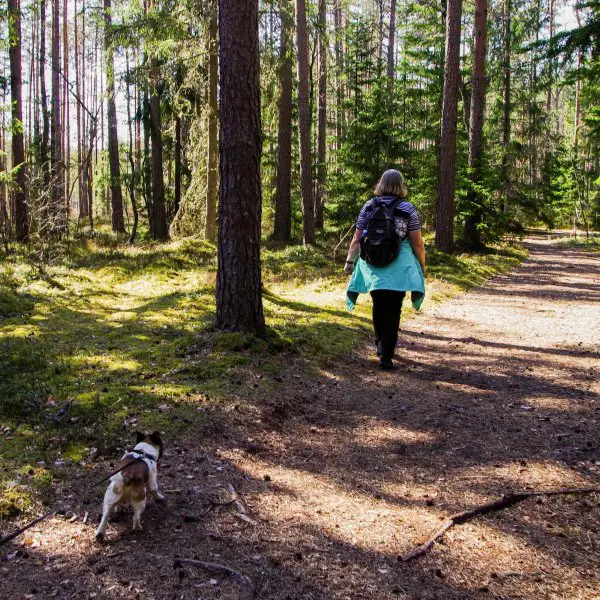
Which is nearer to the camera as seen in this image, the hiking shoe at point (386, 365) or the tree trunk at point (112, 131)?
the hiking shoe at point (386, 365)

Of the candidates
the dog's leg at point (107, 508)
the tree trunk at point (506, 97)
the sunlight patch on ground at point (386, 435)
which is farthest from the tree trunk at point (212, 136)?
the dog's leg at point (107, 508)

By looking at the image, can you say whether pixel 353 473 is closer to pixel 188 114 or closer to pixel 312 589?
pixel 312 589

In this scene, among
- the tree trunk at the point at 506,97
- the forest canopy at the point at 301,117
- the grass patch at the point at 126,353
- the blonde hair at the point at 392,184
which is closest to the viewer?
the grass patch at the point at 126,353

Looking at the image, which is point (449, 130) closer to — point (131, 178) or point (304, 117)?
point (304, 117)

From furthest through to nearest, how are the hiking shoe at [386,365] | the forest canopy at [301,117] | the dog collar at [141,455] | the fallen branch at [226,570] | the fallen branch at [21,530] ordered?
the forest canopy at [301,117] → the hiking shoe at [386,365] → the dog collar at [141,455] → the fallen branch at [21,530] → the fallen branch at [226,570]

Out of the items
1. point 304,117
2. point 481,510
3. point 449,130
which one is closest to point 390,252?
point 481,510

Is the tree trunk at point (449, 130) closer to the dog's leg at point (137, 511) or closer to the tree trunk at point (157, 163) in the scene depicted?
the tree trunk at point (157, 163)

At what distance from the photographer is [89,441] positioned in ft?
14.0

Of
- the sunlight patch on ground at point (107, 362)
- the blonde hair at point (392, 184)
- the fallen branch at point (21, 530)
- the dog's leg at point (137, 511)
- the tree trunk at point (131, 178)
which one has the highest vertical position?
the tree trunk at point (131, 178)

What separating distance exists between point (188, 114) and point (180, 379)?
544 inches

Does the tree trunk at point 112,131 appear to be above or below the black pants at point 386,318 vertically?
above

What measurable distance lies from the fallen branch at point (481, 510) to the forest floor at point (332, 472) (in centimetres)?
5

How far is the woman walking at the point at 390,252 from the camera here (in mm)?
6070

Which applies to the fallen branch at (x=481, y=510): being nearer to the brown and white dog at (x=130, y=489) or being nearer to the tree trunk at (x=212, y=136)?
the brown and white dog at (x=130, y=489)
